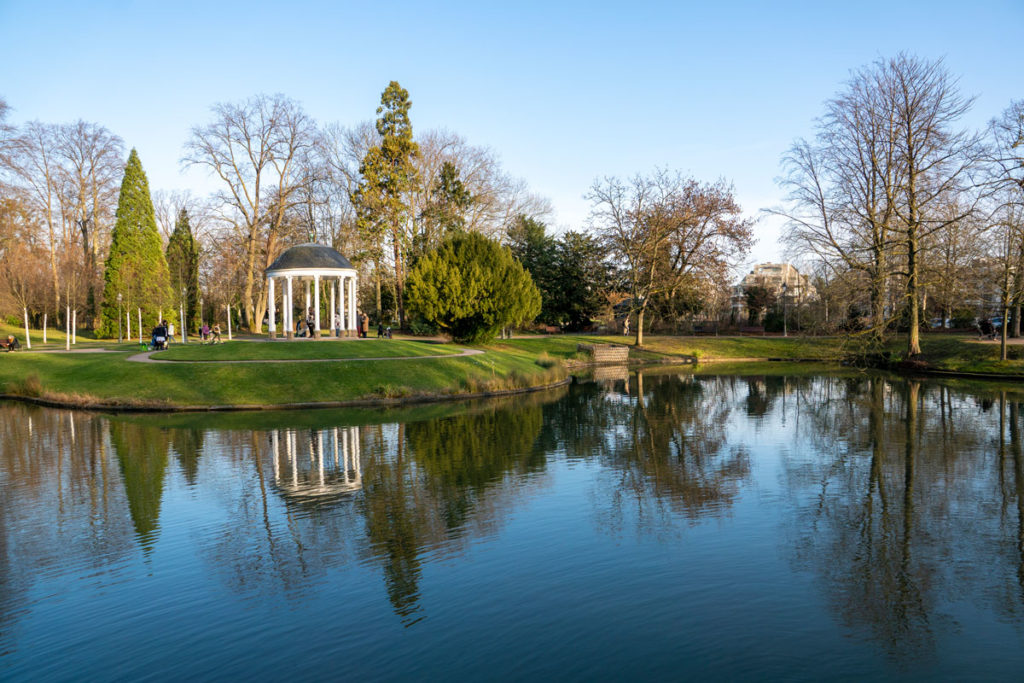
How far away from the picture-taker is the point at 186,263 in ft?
140

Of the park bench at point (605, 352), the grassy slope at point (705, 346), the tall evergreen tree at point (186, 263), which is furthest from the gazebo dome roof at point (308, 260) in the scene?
the park bench at point (605, 352)

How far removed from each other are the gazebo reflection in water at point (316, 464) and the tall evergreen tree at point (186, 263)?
83.3 ft

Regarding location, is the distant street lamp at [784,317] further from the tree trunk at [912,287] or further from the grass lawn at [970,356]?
the tree trunk at [912,287]

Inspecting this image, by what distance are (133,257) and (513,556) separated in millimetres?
43422

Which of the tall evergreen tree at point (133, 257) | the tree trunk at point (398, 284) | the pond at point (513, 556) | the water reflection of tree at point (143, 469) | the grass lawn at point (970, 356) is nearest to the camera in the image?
the pond at point (513, 556)

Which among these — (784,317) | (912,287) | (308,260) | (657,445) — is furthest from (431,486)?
(784,317)

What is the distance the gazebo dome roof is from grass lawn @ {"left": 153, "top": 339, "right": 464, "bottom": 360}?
4.00 meters

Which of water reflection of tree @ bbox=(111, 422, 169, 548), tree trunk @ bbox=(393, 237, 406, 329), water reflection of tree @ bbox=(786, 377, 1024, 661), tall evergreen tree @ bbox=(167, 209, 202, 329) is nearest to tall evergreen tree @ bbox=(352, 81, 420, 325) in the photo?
tree trunk @ bbox=(393, 237, 406, 329)

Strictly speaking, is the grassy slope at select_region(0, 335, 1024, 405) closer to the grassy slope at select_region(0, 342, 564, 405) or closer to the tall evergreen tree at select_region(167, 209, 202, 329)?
the grassy slope at select_region(0, 342, 564, 405)

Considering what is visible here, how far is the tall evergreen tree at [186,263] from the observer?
132ft

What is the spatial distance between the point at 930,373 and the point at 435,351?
2122 cm

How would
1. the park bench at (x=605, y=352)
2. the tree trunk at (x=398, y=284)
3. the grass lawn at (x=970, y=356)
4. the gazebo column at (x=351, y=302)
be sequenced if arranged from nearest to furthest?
the grass lawn at (x=970, y=356)
the gazebo column at (x=351, y=302)
the park bench at (x=605, y=352)
the tree trunk at (x=398, y=284)

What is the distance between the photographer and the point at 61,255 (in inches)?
1853

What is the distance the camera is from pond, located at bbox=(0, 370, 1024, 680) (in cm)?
570
